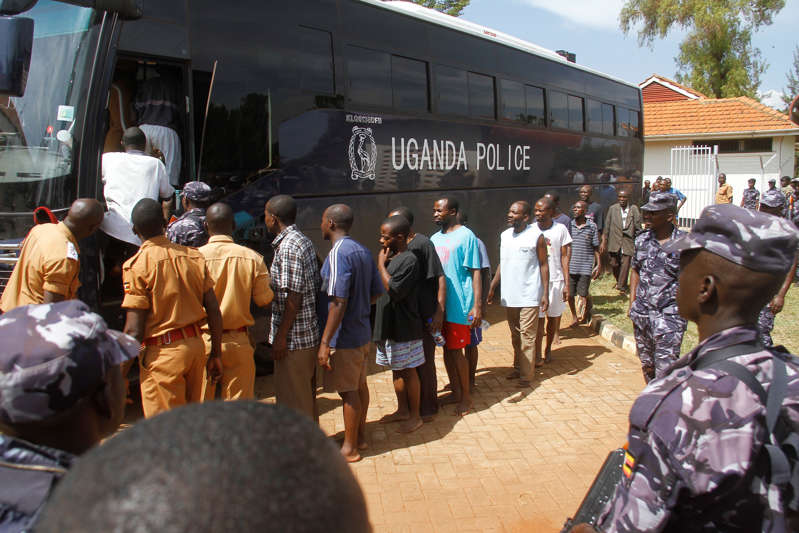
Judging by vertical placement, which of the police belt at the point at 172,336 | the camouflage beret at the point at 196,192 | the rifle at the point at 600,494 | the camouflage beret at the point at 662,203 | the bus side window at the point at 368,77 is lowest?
the rifle at the point at 600,494

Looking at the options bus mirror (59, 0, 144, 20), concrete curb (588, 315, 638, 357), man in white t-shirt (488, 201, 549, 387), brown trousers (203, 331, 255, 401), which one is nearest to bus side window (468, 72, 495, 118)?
man in white t-shirt (488, 201, 549, 387)

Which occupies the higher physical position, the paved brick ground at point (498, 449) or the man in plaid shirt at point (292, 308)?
the man in plaid shirt at point (292, 308)

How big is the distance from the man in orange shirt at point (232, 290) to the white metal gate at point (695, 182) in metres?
18.6

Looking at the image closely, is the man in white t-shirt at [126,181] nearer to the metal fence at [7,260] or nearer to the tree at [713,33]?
Answer: the metal fence at [7,260]

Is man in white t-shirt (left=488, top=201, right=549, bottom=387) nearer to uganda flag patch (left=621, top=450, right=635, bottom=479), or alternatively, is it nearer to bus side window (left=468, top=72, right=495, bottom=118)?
Result: bus side window (left=468, top=72, right=495, bottom=118)

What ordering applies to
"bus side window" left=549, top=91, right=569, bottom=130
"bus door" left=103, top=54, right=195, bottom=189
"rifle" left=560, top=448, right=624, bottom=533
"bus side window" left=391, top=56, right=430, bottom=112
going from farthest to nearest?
"bus side window" left=549, top=91, right=569, bottom=130, "bus side window" left=391, top=56, right=430, bottom=112, "bus door" left=103, top=54, right=195, bottom=189, "rifle" left=560, top=448, right=624, bottom=533

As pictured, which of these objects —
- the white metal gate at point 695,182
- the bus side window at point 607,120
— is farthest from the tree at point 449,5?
the bus side window at point 607,120

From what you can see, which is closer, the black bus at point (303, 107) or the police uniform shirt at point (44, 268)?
the police uniform shirt at point (44, 268)

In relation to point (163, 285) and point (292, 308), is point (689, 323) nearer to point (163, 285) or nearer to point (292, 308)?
point (292, 308)

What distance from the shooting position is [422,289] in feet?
17.0

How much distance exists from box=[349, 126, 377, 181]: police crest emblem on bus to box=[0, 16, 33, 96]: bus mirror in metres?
3.73

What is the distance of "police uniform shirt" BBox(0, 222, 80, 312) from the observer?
3822 millimetres

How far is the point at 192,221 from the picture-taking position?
4656 millimetres

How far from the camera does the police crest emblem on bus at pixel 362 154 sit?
696 centimetres
